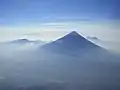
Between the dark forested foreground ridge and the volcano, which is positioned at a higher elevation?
the volcano

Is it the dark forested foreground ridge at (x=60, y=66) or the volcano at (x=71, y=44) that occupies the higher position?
the volcano at (x=71, y=44)

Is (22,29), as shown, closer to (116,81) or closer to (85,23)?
(85,23)

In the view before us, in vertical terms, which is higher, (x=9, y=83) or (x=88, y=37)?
(x=88, y=37)

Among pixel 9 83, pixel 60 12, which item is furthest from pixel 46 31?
pixel 9 83

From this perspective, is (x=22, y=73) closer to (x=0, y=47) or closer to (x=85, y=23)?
(x=0, y=47)

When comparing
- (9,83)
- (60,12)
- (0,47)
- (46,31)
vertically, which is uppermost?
(60,12)

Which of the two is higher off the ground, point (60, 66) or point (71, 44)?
point (71, 44)
